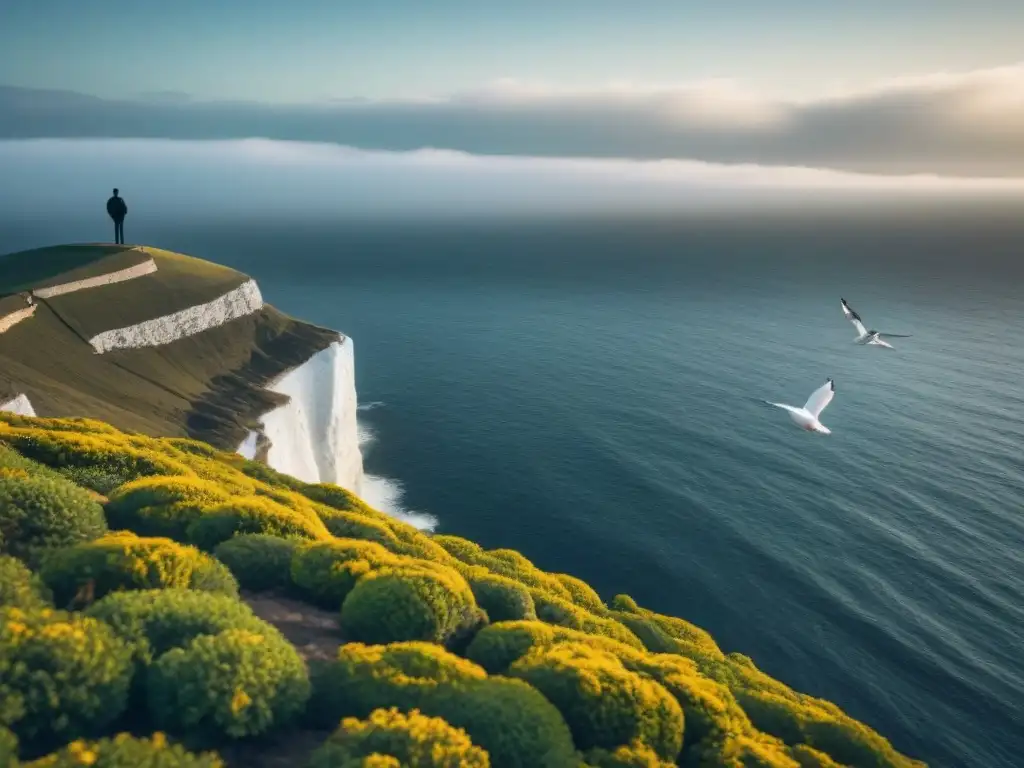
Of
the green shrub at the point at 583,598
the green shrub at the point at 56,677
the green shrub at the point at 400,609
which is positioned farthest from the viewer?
the green shrub at the point at 583,598

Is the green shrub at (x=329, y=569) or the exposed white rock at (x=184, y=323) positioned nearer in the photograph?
the green shrub at (x=329, y=569)

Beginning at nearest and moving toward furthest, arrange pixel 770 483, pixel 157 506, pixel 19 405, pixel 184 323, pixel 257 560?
pixel 257 560, pixel 157 506, pixel 19 405, pixel 770 483, pixel 184 323

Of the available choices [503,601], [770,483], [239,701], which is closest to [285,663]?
[239,701]

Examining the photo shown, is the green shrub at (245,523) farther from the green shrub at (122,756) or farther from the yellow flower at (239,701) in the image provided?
the green shrub at (122,756)

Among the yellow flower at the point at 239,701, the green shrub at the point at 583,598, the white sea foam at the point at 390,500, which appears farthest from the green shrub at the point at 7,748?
the white sea foam at the point at 390,500

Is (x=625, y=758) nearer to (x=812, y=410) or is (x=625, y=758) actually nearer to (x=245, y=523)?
(x=245, y=523)

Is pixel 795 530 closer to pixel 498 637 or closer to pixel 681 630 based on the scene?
pixel 681 630
